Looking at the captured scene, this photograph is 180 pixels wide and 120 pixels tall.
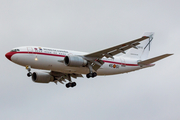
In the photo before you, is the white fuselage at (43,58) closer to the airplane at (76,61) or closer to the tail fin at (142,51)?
the airplane at (76,61)

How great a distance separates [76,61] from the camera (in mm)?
43594

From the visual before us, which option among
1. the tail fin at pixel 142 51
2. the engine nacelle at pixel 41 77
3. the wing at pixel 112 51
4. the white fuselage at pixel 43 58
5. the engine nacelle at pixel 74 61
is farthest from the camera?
the tail fin at pixel 142 51

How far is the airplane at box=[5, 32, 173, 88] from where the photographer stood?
42.4 metres

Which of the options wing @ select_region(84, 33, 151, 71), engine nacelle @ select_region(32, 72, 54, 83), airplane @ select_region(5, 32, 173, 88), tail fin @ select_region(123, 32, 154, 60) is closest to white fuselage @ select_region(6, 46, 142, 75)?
airplane @ select_region(5, 32, 173, 88)

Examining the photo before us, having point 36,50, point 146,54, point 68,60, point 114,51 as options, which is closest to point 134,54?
point 146,54

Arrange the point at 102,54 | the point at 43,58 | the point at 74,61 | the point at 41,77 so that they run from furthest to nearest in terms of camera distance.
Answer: the point at 41,77 → the point at 102,54 → the point at 74,61 → the point at 43,58

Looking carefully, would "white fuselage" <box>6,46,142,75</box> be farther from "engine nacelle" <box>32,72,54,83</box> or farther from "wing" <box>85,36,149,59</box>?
"engine nacelle" <box>32,72,54,83</box>

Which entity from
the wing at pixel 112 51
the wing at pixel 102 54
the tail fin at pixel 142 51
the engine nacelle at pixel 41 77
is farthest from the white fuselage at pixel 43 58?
the tail fin at pixel 142 51

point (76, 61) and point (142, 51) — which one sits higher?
point (142, 51)

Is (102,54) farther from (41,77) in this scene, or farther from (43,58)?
(41,77)

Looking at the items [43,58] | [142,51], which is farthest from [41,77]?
[142,51]

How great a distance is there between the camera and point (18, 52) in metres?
42.3

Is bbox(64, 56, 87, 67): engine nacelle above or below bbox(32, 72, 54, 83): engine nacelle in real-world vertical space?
above

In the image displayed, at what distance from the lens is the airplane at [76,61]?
4238 centimetres
